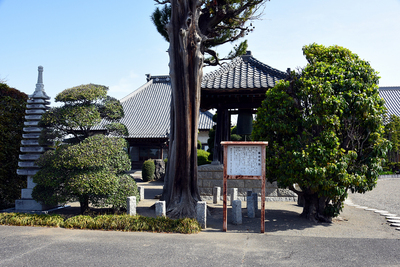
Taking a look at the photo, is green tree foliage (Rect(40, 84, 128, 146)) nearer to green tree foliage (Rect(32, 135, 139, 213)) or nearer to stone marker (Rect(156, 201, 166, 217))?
green tree foliage (Rect(32, 135, 139, 213))

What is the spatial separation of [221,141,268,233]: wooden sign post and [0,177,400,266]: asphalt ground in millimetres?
1131

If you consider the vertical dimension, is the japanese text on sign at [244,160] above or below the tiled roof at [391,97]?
below

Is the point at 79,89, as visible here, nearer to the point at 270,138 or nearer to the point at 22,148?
the point at 22,148

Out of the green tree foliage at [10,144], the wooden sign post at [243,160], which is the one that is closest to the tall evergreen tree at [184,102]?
the wooden sign post at [243,160]

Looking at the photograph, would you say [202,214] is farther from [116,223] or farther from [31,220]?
[31,220]

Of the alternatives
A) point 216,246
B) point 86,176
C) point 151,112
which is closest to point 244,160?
point 216,246

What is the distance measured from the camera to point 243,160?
6566 mm

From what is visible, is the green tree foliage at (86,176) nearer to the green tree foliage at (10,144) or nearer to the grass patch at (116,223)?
the grass patch at (116,223)

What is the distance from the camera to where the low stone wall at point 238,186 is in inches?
431

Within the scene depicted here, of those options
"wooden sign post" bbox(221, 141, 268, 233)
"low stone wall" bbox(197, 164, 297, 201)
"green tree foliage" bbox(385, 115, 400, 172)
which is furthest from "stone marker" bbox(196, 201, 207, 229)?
"green tree foliage" bbox(385, 115, 400, 172)

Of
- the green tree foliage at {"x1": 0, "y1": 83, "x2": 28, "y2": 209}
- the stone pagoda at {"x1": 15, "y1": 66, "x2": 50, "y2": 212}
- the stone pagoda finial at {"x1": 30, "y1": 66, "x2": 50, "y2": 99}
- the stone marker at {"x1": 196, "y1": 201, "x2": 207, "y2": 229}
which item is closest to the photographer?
the stone marker at {"x1": 196, "y1": 201, "x2": 207, "y2": 229}

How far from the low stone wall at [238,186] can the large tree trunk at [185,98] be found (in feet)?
10.1

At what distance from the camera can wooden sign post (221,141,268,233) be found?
647 cm

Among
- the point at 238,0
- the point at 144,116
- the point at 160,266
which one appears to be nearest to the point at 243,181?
the point at 238,0
